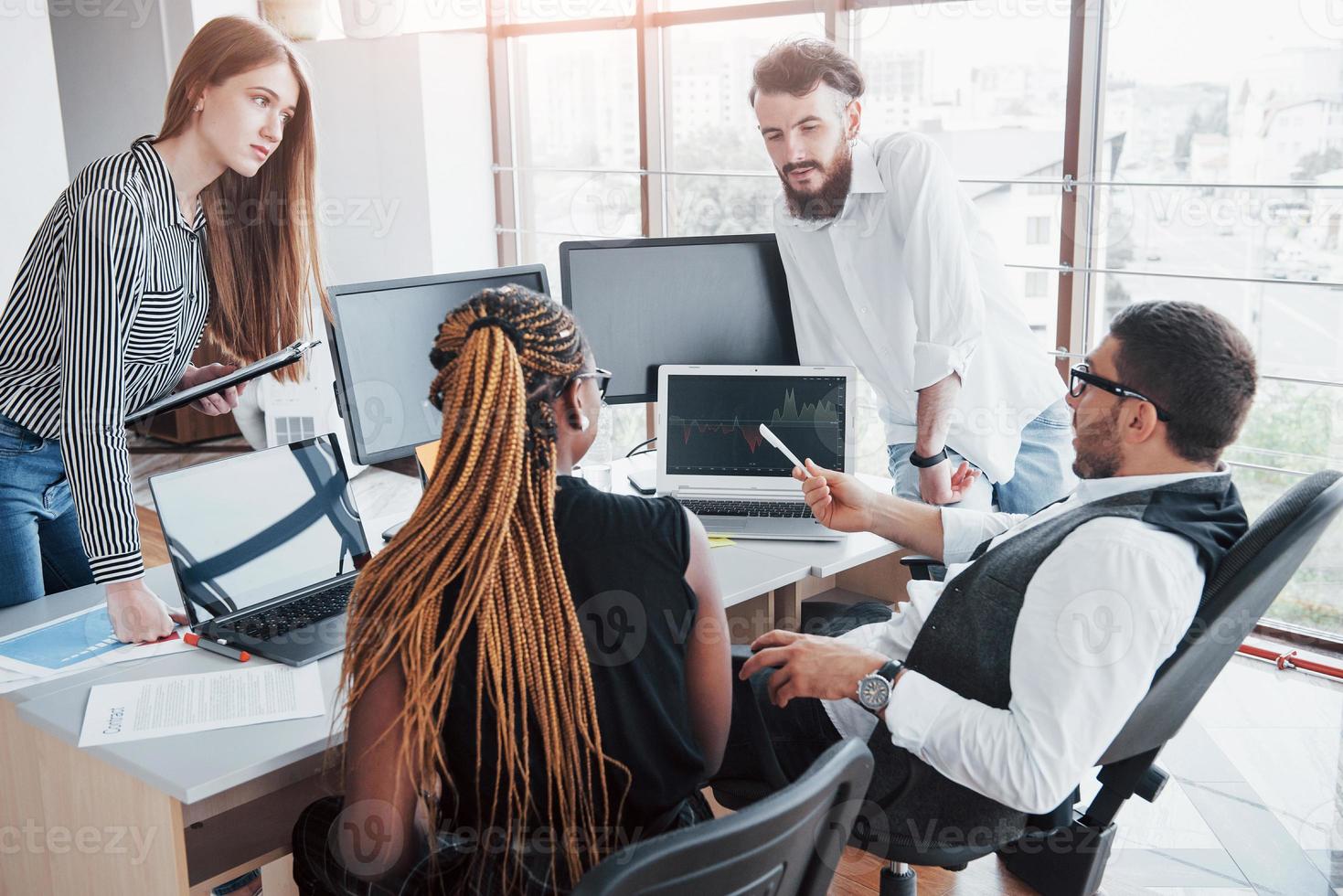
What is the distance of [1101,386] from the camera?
168cm

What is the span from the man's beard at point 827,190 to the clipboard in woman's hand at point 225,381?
3.51ft

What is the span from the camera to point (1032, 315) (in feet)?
12.4

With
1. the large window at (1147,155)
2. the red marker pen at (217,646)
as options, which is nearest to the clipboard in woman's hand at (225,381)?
the red marker pen at (217,646)

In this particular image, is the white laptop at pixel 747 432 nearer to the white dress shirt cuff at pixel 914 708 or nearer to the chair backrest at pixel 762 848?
the white dress shirt cuff at pixel 914 708

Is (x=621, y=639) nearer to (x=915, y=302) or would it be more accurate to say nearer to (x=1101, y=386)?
(x=1101, y=386)

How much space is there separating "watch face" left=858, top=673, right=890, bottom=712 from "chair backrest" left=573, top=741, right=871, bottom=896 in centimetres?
40

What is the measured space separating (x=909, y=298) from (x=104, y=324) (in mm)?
1561

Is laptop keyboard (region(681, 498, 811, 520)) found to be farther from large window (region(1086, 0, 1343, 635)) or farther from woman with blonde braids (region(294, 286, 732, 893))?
large window (region(1086, 0, 1343, 635))

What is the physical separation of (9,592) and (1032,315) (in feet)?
9.53

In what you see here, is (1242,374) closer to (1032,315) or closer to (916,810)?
(916,810)

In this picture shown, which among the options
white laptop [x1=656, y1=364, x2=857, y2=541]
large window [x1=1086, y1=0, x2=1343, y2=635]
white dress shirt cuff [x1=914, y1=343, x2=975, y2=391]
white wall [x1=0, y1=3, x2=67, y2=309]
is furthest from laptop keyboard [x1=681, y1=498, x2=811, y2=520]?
white wall [x1=0, y1=3, x2=67, y2=309]

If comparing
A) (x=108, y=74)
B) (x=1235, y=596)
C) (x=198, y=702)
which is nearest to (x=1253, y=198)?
(x=1235, y=596)

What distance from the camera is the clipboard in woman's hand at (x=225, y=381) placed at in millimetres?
2094

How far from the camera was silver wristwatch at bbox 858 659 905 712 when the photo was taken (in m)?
1.64
